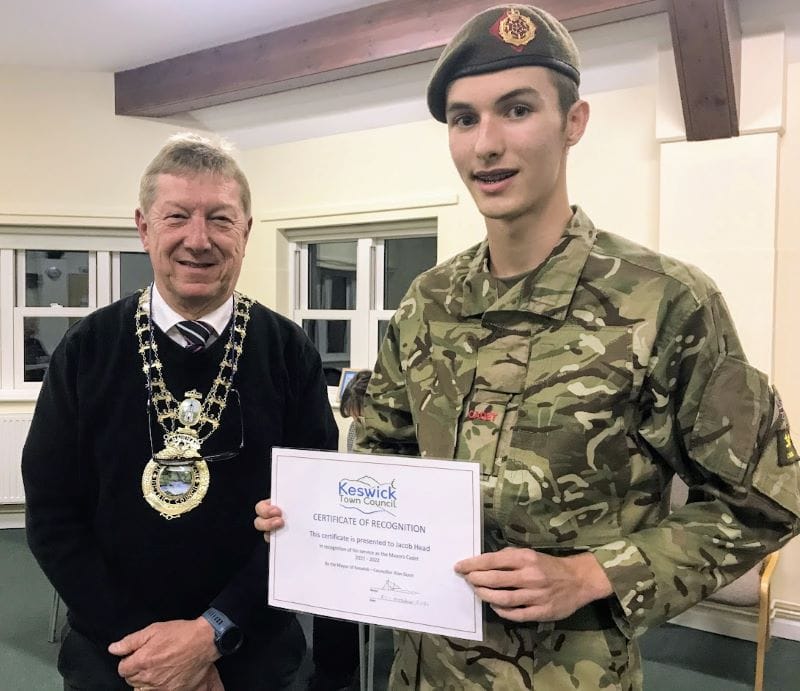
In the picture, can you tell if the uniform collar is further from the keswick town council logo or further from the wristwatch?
the wristwatch

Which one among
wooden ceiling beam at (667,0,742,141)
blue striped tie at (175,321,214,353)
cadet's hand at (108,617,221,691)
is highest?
wooden ceiling beam at (667,0,742,141)

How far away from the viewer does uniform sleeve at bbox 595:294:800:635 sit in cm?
84

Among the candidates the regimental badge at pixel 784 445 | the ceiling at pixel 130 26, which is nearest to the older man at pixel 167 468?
the regimental badge at pixel 784 445

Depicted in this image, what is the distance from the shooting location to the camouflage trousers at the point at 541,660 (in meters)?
0.89

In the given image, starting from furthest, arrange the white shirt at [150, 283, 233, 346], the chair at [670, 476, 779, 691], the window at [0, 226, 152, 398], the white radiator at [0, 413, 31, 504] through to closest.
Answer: the window at [0, 226, 152, 398], the white radiator at [0, 413, 31, 504], the chair at [670, 476, 779, 691], the white shirt at [150, 283, 233, 346]

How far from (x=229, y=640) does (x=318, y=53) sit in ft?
10.5

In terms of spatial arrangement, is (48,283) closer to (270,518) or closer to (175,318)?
(175,318)

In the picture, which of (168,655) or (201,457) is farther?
(201,457)

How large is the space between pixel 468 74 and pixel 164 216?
0.69 m

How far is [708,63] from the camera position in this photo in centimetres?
264

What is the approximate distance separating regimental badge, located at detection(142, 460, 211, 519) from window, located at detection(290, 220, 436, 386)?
294 cm

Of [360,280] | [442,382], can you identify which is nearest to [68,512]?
[442,382]

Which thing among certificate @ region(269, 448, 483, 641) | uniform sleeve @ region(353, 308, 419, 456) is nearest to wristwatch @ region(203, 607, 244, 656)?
certificate @ region(269, 448, 483, 641)

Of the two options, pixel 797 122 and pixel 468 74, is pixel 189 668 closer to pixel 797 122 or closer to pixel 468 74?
pixel 468 74
